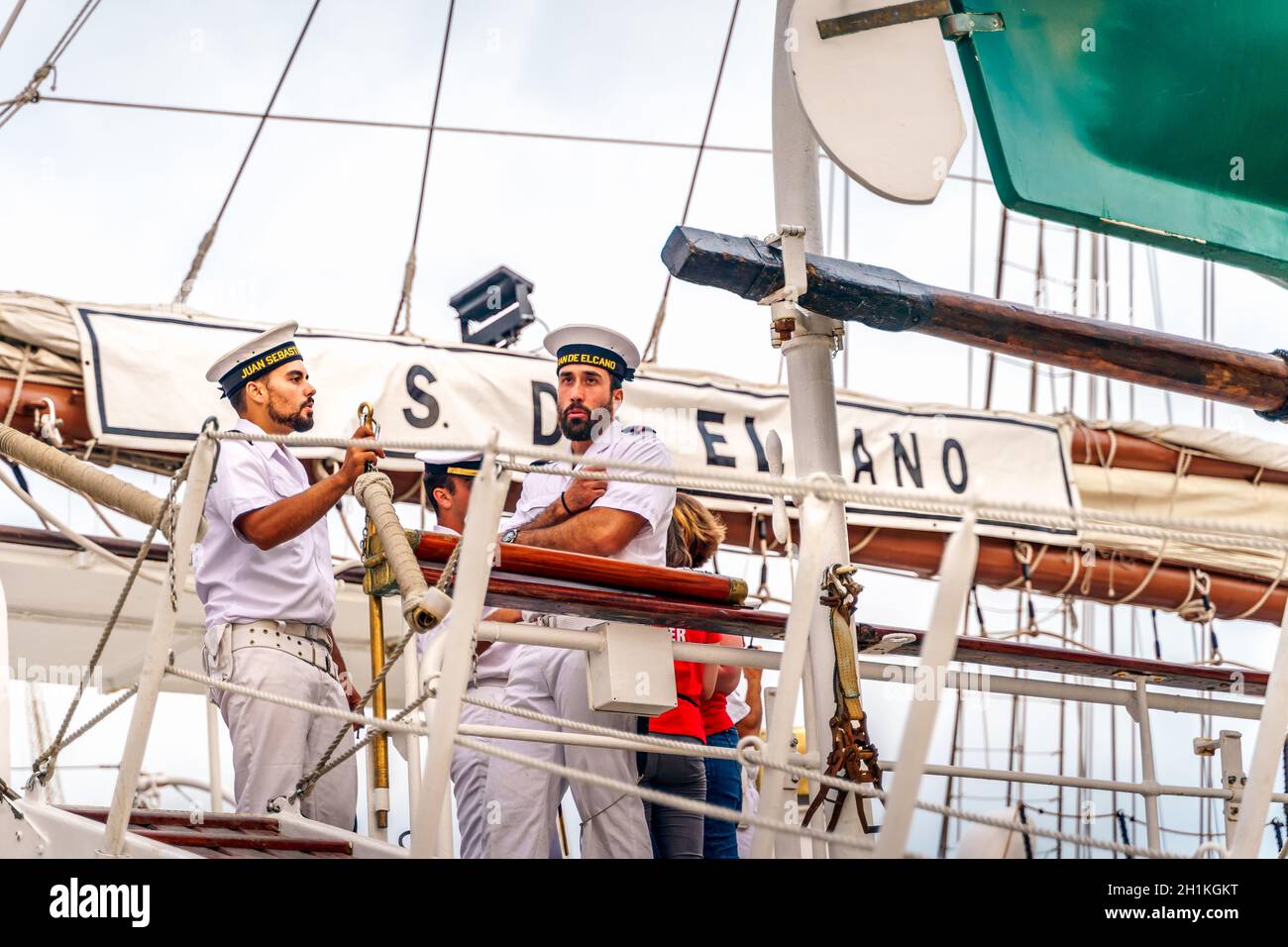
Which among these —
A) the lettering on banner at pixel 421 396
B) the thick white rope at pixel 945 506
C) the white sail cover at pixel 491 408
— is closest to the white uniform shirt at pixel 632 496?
the thick white rope at pixel 945 506

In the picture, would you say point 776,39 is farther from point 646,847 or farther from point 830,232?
point 830,232

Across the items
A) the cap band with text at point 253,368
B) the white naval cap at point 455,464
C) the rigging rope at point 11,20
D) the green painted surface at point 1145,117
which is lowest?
the white naval cap at point 455,464

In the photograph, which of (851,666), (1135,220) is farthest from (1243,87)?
(851,666)

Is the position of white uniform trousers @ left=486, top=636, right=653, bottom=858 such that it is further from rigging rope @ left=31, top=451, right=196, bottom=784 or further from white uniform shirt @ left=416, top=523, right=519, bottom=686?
rigging rope @ left=31, top=451, right=196, bottom=784

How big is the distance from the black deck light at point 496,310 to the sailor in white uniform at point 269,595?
10.2 ft

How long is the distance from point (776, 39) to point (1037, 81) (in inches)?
23.8

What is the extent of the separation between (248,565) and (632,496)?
2.87 feet

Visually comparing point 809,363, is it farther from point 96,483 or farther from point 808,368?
point 96,483

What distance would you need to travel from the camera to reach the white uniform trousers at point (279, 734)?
→ 3.14 meters

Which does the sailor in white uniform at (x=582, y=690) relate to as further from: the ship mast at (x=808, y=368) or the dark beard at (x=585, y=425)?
the ship mast at (x=808, y=368)

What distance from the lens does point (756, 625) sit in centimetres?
271

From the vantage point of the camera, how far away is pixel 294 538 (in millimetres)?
3344

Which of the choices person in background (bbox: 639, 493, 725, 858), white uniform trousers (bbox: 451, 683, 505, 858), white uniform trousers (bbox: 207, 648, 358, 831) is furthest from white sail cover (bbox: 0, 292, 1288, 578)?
white uniform trousers (bbox: 207, 648, 358, 831)
